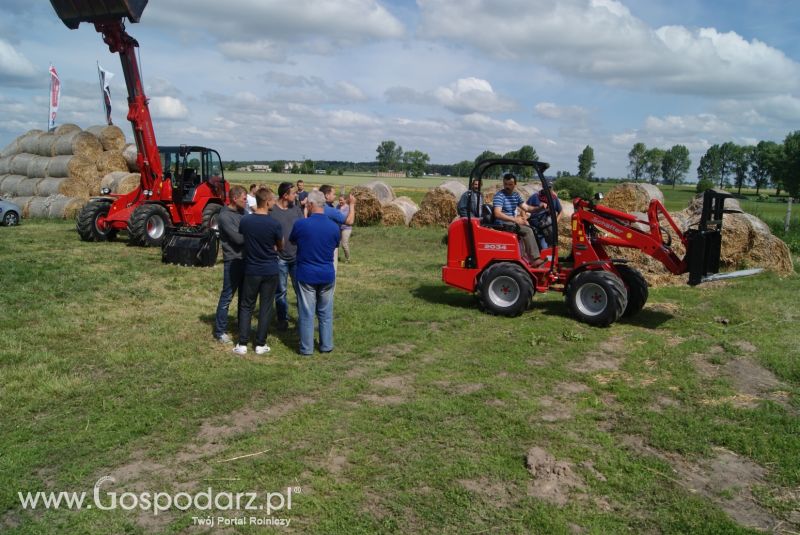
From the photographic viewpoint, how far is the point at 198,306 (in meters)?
9.15

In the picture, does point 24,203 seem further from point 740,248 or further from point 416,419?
point 740,248

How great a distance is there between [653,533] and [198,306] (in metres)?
7.22

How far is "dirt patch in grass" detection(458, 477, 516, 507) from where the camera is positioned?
394 centimetres

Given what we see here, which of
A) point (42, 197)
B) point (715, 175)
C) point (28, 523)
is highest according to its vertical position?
point (715, 175)

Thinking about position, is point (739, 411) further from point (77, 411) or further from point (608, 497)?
point (77, 411)

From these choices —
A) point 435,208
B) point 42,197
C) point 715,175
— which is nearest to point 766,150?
point 715,175

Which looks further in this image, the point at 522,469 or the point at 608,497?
→ the point at 522,469

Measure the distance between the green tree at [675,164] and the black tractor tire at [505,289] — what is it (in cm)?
8201

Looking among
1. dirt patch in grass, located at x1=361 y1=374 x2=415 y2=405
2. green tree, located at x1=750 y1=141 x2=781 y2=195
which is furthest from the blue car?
green tree, located at x1=750 y1=141 x2=781 y2=195

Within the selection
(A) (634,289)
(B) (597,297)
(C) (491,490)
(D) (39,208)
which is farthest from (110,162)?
(C) (491,490)

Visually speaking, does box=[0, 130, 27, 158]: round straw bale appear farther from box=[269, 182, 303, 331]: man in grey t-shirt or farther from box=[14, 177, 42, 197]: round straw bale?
box=[269, 182, 303, 331]: man in grey t-shirt

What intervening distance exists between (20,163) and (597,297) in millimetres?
23182

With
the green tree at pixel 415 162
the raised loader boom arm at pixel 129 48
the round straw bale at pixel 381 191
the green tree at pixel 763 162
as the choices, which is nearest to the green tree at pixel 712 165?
the green tree at pixel 763 162

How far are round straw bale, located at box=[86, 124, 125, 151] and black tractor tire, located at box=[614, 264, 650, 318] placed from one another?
2082 cm
